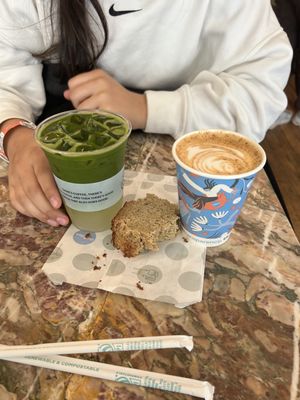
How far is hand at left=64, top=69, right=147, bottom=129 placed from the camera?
0.74 m

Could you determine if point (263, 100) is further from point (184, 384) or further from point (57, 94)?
point (184, 384)

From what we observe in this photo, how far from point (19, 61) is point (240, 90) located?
49 centimetres

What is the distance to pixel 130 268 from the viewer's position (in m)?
0.53

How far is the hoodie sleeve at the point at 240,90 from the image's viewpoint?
78cm

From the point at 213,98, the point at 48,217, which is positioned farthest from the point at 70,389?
the point at 213,98

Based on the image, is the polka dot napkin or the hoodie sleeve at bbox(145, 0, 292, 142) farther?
the hoodie sleeve at bbox(145, 0, 292, 142)

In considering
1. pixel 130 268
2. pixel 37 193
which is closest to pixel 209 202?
pixel 130 268

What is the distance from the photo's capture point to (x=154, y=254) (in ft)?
1.82

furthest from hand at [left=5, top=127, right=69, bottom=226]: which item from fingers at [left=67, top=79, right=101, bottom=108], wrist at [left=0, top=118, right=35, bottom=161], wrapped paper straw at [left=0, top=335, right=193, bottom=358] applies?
wrapped paper straw at [left=0, top=335, right=193, bottom=358]

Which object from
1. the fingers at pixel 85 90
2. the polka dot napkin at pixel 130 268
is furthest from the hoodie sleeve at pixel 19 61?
the polka dot napkin at pixel 130 268

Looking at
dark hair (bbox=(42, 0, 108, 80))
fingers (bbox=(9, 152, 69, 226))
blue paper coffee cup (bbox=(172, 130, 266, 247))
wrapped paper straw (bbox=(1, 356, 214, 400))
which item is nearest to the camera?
wrapped paper straw (bbox=(1, 356, 214, 400))

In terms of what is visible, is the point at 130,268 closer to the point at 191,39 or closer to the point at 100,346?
the point at 100,346

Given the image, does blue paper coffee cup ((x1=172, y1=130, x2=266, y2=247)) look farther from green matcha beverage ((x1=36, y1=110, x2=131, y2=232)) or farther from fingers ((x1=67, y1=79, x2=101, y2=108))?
fingers ((x1=67, y1=79, x2=101, y2=108))

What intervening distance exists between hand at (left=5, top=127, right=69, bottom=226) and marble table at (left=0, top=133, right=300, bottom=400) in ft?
0.07
